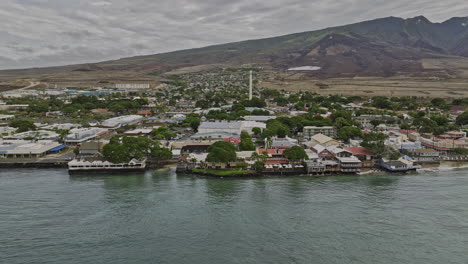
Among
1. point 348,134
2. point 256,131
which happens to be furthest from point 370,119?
point 256,131

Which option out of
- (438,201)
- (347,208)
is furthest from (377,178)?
(347,208)

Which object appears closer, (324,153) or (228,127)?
(324,153)

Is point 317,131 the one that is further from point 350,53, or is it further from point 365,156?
point 350,53

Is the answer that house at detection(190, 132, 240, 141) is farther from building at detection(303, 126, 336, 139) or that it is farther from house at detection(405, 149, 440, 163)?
house at detection(405, 149, 440, 163)

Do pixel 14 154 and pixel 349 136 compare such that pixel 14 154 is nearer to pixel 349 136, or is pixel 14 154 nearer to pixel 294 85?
pixel 349 136

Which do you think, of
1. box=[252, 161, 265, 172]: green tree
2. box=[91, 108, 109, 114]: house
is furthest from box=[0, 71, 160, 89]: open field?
box=[252, 161, 265, 172]: green tree

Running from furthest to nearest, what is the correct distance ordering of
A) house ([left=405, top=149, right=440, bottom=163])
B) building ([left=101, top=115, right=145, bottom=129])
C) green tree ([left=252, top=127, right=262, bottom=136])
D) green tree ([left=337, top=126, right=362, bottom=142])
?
1. building ([left=101, top=115, right=145, bottom=129])
2. green tree ([left=252, top=127, right=262, bottom=136])
3. green tree ([left=337, top=126, right=362, bottom=142])
4. house ([left=405, top=149, right=440, bottom=163])

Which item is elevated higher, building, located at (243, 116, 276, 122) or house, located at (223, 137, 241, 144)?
building, located at (243, 116, 276, 122)
